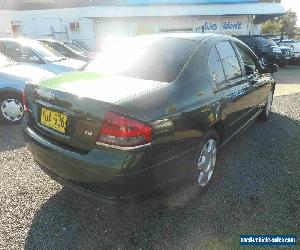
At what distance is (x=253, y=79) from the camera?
4727 mm

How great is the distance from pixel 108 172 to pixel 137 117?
0.49 m

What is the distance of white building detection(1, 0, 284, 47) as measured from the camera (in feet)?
78.8

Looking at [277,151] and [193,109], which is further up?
[193,109]

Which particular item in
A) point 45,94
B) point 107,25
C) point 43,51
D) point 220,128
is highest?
point 107,25

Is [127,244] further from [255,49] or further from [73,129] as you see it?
[255,49]

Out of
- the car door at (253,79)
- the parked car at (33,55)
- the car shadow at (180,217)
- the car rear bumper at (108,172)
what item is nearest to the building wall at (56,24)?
the parked car at (33,55)

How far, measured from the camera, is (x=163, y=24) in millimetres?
25156

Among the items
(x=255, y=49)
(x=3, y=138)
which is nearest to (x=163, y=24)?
(x=255, y=49)

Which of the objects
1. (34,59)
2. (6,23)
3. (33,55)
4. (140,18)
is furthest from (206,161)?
(6,23)

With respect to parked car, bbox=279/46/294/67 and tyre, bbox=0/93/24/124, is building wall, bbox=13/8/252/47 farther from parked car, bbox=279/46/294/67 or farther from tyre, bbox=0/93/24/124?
tyre, bbox=0/93/24/124

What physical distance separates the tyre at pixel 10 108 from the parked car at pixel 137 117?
2589mm

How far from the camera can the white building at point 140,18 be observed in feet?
78.8

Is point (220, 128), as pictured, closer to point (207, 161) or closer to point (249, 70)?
point (207, 161)

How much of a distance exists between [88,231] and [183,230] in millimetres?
876
